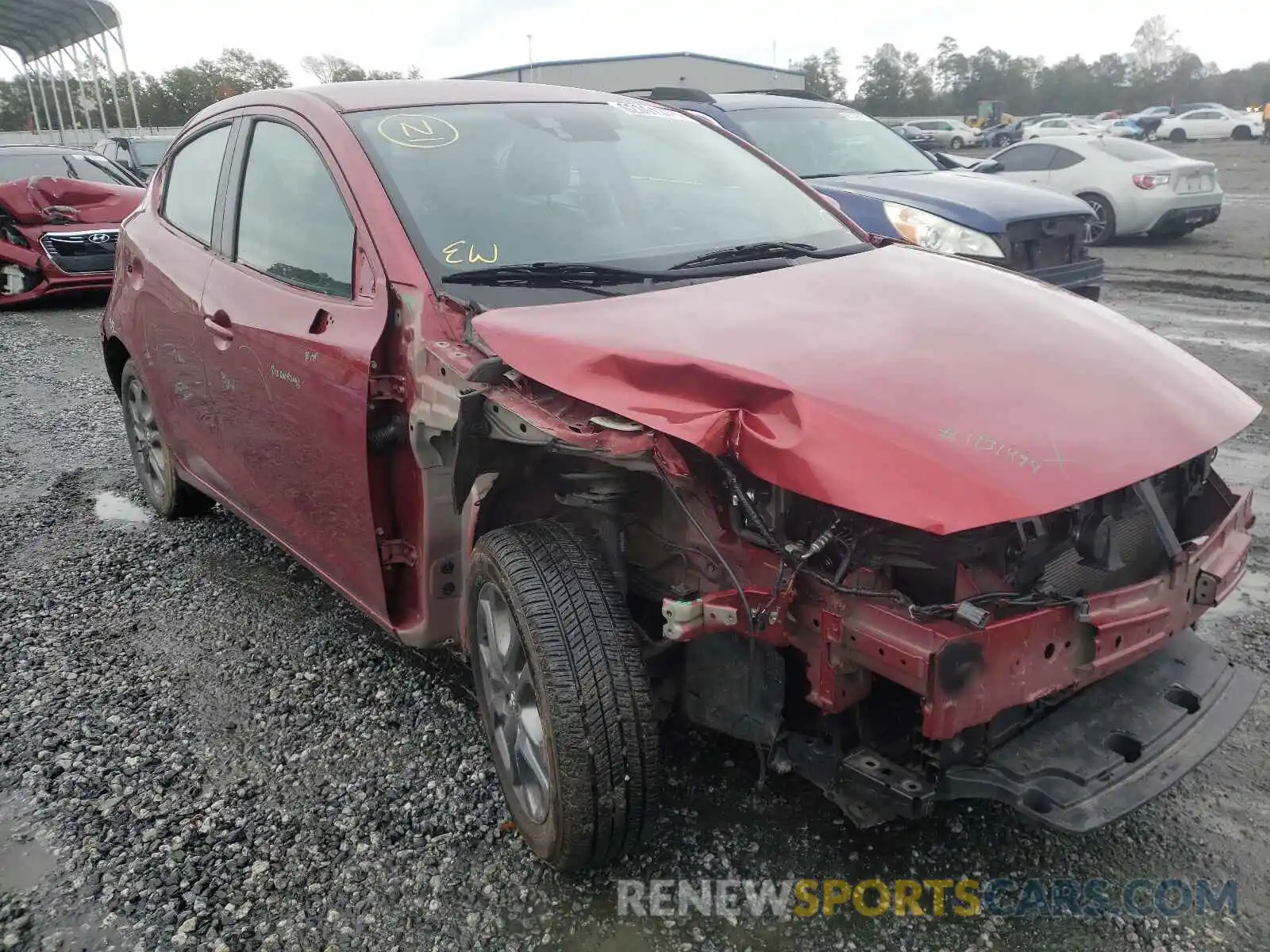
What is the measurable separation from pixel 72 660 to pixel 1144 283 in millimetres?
9576

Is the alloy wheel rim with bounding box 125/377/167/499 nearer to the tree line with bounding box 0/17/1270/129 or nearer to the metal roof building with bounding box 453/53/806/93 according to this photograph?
the metal roof building with bounding box 453/53/806/93

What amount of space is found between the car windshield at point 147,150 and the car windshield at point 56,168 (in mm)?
5427

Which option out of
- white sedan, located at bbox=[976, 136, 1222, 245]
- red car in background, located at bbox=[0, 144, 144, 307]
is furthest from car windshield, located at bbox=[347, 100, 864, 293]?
white sedan, located at bbox=[976, 136, 1222, 245]

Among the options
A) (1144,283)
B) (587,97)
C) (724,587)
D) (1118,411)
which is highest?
(587,97)

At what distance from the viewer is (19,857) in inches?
101

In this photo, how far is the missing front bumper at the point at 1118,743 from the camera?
205cm

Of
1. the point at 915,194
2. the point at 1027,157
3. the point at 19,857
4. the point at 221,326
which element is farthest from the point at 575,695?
the point at 1027,157

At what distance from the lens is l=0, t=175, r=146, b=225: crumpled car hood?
9773 mm

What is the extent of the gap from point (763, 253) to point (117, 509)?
11.8 ft

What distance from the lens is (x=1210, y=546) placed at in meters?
2.35

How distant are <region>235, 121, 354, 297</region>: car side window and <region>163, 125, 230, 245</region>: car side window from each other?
30cm

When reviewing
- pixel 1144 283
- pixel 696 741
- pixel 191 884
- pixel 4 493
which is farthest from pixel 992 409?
pixel 1144 283

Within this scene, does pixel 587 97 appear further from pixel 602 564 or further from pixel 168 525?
pixel 168 525

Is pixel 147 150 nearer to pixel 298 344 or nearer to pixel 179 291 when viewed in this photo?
pixel 179 291
